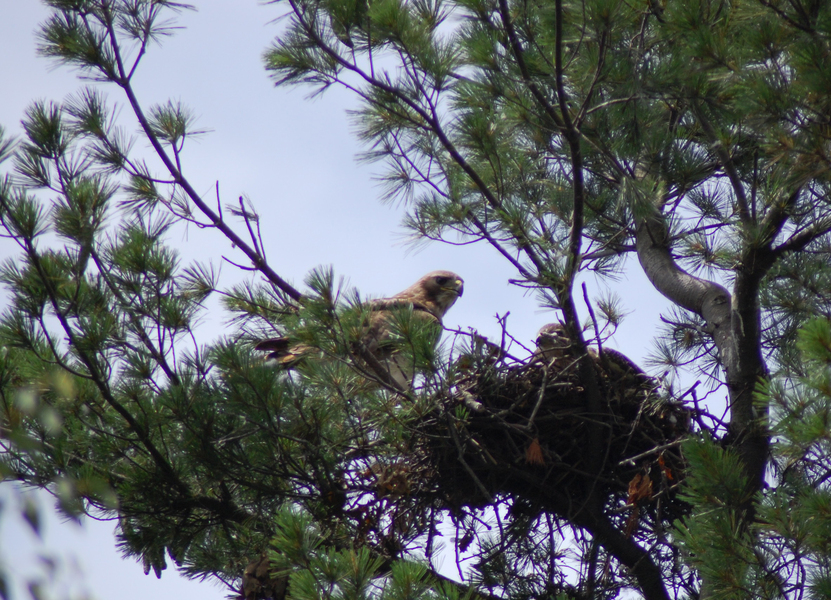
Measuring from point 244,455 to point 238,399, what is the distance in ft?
1.85

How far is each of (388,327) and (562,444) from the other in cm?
166

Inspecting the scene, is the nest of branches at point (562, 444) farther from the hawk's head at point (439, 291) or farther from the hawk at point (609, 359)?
the hawk's head at point (439, 291)

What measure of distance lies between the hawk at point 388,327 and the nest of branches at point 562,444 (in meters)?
0.47

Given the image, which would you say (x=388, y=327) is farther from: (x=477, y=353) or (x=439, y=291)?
(x=439, y=291)

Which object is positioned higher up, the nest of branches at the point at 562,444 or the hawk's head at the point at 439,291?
the hawk's head at the point at 439,291

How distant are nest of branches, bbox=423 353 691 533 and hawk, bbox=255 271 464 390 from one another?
0.47 m

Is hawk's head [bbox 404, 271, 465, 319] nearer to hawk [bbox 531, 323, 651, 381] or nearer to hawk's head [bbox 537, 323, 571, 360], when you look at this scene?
hawk's head [bbox 537, 323, 571, 360]

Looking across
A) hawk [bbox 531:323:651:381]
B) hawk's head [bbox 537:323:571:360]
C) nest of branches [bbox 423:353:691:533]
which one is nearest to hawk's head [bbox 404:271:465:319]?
hawk's head [bbox 537:323:571:360]

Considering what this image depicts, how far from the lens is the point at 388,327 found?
156 inches

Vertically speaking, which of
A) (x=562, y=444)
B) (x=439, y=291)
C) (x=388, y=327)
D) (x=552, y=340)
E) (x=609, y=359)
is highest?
(x=439, y=291)

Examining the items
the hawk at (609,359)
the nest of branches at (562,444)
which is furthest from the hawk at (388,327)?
the hawk at (609,359)

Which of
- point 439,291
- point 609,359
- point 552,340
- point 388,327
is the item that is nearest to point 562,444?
point 609,359

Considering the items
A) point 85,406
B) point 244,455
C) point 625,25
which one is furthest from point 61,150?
point 625,25

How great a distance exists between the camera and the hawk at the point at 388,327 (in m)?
4.12
